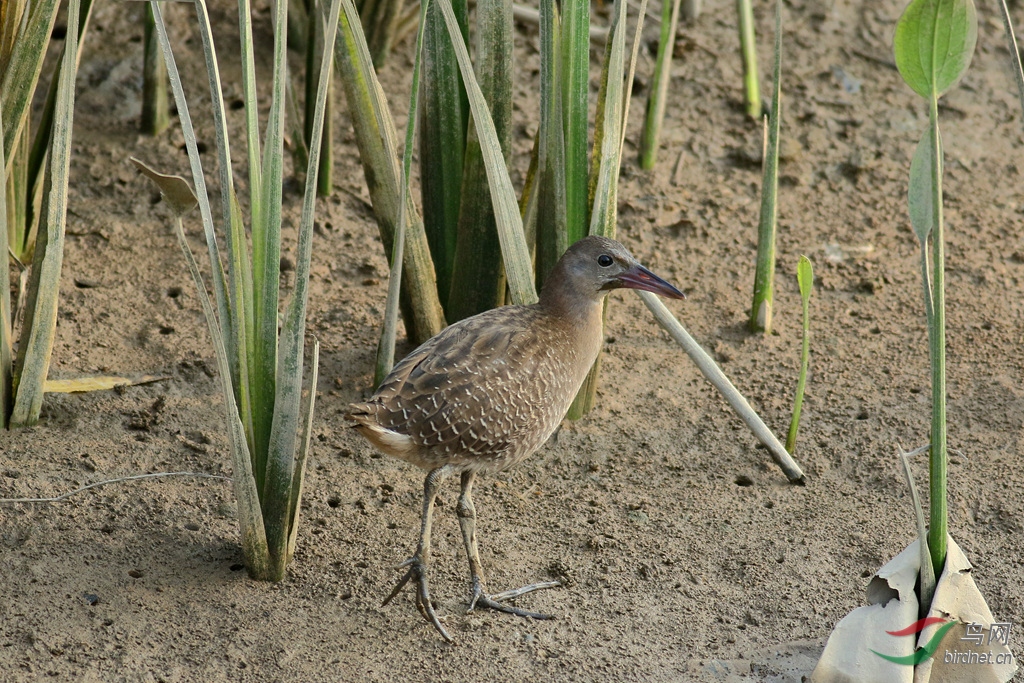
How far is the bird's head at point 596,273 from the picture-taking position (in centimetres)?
357

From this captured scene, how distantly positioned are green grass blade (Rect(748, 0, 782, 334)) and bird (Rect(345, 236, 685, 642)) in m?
0.66

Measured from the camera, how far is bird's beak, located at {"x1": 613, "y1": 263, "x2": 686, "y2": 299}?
359cm

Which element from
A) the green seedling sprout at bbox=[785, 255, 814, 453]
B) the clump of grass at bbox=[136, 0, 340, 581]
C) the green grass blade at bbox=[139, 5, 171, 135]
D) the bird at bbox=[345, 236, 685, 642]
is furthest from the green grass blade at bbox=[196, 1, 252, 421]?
the green grass blade at bbox=[139, 5, 171, 135]

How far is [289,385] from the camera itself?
3070 mm

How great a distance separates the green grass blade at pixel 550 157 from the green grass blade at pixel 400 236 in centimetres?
39

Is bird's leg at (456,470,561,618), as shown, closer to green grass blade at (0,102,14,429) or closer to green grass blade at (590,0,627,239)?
green grass blade at (590,0,627,239)

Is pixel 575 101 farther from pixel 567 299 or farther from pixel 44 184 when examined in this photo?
pixel 44 184

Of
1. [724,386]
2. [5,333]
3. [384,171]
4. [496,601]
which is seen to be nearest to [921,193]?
[724,386]

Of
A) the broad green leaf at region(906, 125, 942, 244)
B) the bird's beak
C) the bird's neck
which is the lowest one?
the bird's neck

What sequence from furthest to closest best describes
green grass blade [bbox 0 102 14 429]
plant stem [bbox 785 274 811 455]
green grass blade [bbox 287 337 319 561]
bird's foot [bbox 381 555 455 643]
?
plant stem [bbox 785 274 811 455]
green grass blade [bbox 0 102 14 429]
bird's foot [bbox 381 555 455 643]
green grass blade [bbox 287 337 319 561]

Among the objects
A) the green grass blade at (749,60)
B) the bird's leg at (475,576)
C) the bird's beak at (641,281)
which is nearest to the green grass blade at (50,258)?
the bird's leg at (475,576)

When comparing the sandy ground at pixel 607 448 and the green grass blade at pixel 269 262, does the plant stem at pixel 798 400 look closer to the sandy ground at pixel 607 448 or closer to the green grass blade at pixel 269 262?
the sandy ground at pixel 607 448

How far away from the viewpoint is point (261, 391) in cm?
311

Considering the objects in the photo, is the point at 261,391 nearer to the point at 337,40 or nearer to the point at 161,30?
the point at 161,30
